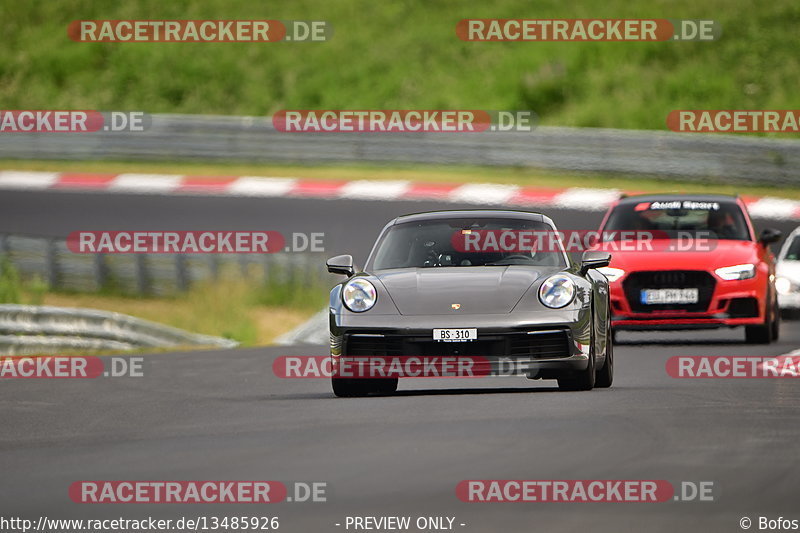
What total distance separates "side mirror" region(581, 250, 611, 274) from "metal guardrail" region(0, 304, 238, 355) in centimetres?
597

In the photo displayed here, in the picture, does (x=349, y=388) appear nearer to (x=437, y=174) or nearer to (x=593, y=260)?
(x=593, y=260)

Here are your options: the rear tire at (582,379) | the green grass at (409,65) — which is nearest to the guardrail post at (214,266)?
the rear tire at (582,379)

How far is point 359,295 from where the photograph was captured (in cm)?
1088

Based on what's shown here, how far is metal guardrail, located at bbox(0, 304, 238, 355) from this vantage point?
1566 centimetres

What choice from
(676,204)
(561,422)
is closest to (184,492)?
(561,422)

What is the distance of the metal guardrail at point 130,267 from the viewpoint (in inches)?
781

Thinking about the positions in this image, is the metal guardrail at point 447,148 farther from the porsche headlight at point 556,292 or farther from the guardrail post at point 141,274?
the porsche headlight at point 556,292

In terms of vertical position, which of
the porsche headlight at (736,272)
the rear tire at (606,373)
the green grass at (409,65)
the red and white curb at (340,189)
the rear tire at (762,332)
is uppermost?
the green grass at (409,65)

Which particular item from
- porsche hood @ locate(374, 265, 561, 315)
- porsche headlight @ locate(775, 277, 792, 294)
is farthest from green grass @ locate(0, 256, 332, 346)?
porsche hood @ locate(374, 265, 561, 315)

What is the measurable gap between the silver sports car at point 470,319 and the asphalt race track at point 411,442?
0.23 metres

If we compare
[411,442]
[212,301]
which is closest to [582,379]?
[411,442]

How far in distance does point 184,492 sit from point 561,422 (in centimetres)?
273

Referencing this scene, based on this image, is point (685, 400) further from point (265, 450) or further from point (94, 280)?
point (94, 280)

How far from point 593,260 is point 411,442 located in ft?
10.2
